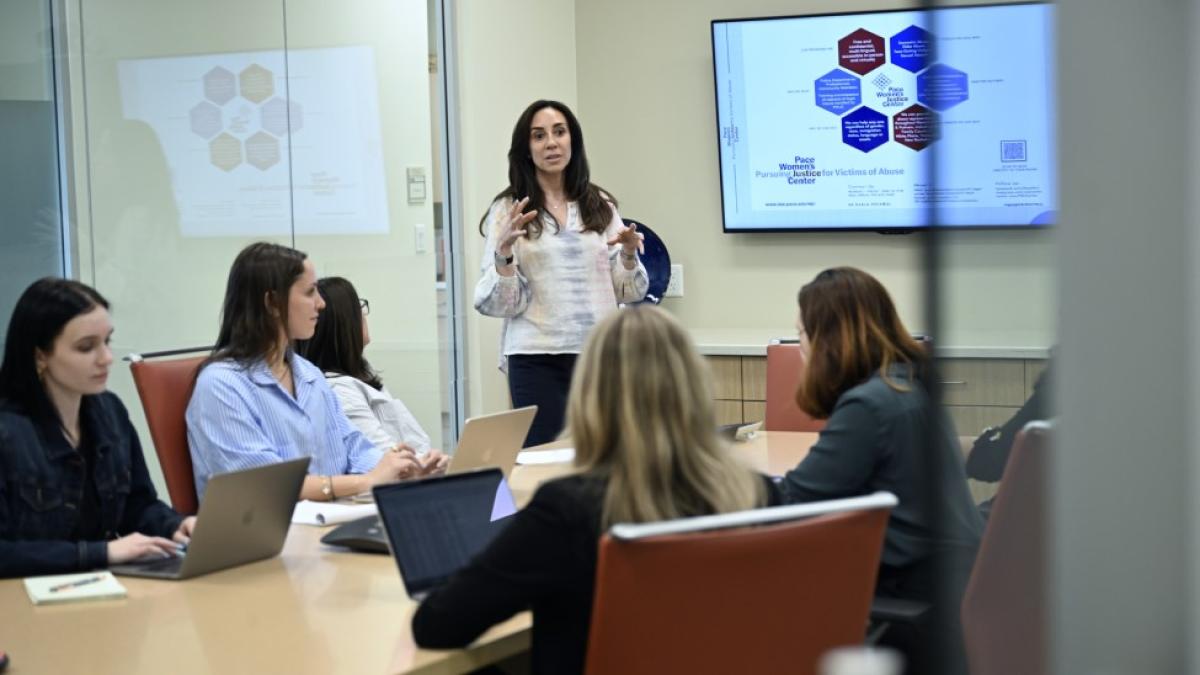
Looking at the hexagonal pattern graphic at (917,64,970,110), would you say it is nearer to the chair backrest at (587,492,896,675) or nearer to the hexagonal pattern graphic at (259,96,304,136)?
the chair backrest at (587,492,896,675)

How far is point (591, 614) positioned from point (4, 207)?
2.62 meters

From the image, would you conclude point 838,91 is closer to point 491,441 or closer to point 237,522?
point 491,441

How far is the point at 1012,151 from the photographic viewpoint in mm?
570

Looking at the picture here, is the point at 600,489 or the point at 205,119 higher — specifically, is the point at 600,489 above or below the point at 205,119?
below

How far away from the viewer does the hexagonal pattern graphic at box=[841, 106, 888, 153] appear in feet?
18.0

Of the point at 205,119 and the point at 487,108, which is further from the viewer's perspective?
the point at 487,108

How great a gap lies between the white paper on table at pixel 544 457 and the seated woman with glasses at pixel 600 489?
150cm

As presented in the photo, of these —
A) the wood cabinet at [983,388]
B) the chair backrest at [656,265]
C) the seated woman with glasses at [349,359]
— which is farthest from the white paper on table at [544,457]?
the wood cabinet at [983,388]

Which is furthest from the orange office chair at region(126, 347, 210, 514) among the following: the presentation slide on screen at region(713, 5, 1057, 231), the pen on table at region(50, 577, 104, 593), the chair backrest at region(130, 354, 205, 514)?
the presentation slide on screen at region(713, 5, 1057, 231)

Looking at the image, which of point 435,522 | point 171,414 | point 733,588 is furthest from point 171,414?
point 733,588

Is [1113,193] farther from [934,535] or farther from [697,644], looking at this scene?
[697,644]

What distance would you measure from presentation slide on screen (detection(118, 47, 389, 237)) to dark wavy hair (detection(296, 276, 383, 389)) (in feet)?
3.31

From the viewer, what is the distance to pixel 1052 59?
1.77 ft

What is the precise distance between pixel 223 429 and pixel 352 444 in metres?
0.43
